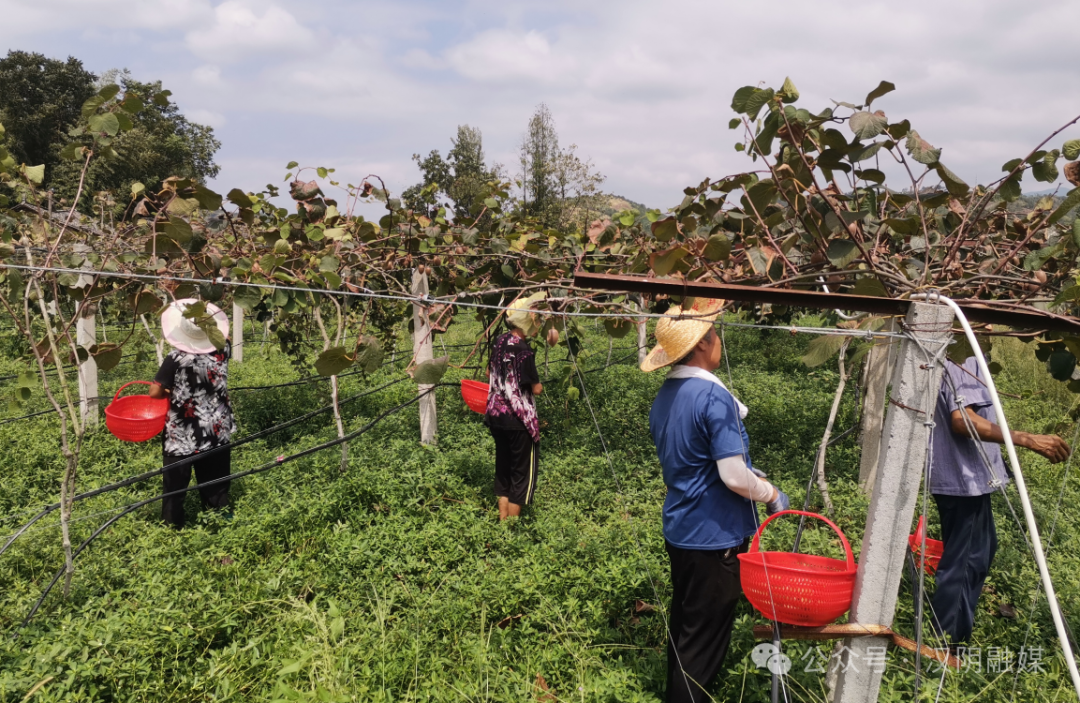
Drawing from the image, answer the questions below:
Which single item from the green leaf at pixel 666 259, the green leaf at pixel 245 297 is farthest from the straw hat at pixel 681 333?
the green leaf at pixel 245 297

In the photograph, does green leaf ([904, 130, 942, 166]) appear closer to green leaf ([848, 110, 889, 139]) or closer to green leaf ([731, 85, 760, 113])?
green leaf ([848, 110, 889, 139])

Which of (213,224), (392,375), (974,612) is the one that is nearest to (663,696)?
(974,612)

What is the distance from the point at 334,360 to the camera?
183 centimetres

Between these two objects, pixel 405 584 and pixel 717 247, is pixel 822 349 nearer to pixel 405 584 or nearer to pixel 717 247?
pixel 717 247

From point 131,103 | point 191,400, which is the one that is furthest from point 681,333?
point 191,400

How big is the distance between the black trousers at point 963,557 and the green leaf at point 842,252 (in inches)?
58.9

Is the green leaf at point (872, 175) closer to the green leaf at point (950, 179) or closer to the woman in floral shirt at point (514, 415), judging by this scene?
the green leaf at point (950, 179)

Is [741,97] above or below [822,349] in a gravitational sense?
above

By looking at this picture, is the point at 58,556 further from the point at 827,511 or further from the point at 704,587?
the point at 827,511

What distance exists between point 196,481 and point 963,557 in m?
4.39

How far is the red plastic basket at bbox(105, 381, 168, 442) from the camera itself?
397 centimetres

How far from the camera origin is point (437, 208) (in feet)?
16.0

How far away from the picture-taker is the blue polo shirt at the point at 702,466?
7.07 feet

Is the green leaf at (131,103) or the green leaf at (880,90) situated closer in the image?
the green leaf at (880,90)
